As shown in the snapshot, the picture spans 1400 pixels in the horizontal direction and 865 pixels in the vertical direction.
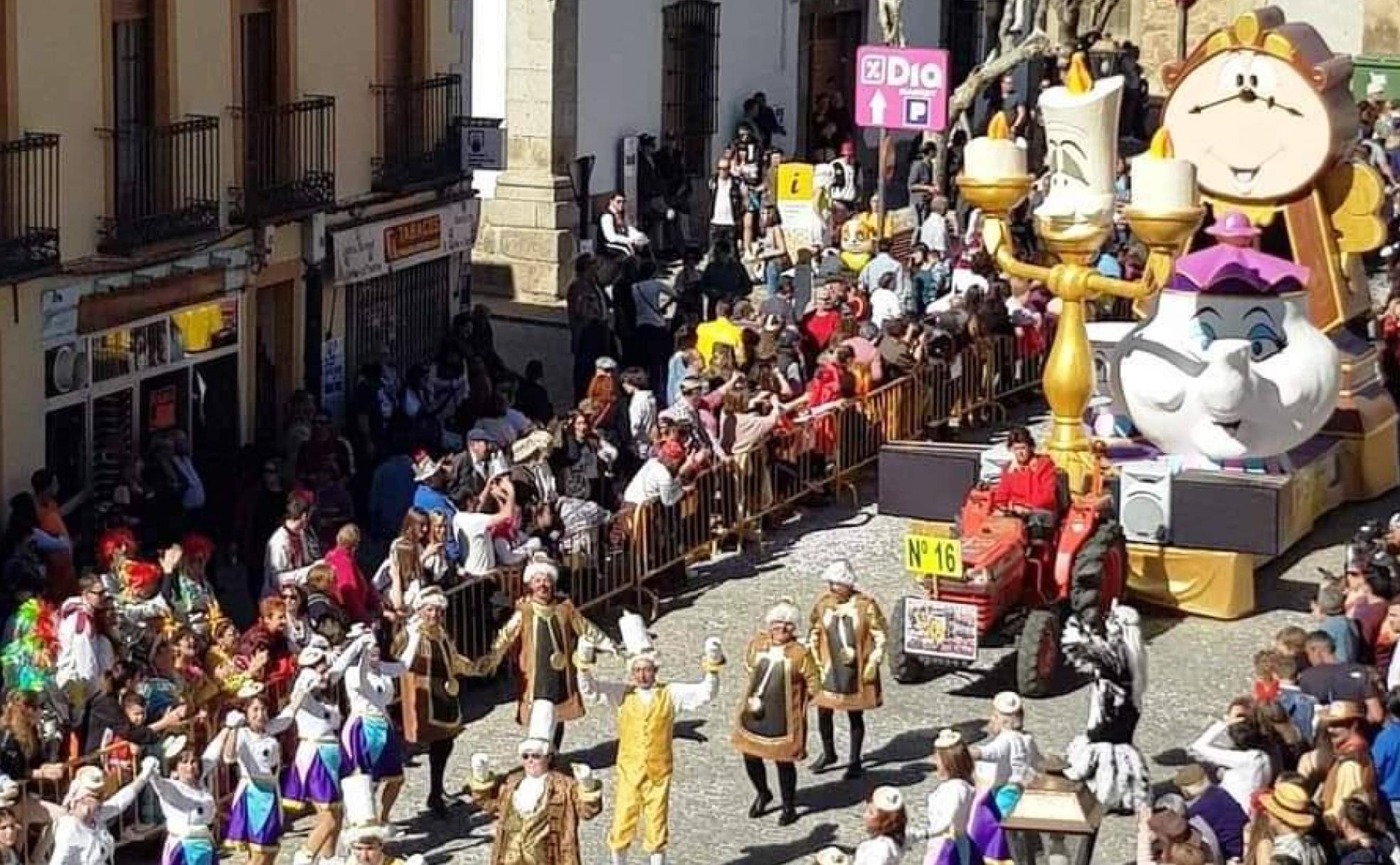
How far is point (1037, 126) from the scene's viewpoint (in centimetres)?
3909

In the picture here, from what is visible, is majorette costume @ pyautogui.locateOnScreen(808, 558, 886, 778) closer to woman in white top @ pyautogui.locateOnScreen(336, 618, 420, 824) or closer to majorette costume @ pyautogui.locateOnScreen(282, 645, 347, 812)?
woman in white top @ pyautogui.locateOnScreen(336, 618, 420, 824)

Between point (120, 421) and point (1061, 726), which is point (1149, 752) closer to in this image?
point (1061, 726)

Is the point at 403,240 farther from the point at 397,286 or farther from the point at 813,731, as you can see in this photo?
the point at 813,731

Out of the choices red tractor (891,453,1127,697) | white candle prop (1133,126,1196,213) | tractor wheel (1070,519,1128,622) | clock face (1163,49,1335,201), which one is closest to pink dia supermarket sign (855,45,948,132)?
clock face (1163,49,1335,201)

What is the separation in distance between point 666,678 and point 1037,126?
66.9 ft

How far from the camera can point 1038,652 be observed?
19484 millimetres

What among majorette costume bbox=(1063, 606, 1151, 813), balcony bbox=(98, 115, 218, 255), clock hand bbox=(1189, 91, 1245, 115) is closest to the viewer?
majorette costume bbox=(1063, 606, 1151, 813)

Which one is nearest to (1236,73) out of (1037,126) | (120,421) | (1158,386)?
(1158,386)

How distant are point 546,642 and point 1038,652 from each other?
11.8ft

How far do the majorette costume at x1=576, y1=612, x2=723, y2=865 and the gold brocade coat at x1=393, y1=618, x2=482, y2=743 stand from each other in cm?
123

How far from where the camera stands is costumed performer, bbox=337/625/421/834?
16281mm

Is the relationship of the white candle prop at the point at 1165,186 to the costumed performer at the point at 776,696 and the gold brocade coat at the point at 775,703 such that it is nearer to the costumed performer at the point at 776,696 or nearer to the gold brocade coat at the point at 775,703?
the costumed performer at the point at 776,696

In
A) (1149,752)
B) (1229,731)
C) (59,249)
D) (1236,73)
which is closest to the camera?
(1229,731)

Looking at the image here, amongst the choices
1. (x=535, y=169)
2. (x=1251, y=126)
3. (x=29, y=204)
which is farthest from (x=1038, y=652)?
(x=535, y=169)
